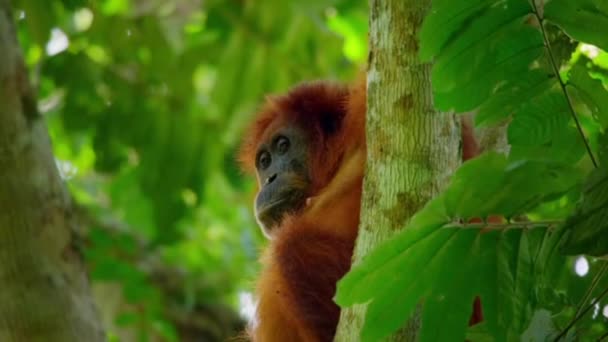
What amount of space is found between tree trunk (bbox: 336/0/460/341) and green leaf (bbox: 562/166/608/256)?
89 cm

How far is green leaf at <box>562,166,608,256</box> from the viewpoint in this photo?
8.26 ft

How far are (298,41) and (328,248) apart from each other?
15.4ft

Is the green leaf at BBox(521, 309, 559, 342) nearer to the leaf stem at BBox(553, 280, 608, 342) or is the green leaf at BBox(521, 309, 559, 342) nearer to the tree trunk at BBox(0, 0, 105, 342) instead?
the leaf stem at BBox(553, 280, 608, 342)

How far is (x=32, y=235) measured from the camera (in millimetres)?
4824

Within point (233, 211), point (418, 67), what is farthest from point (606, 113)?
point (233, 211)

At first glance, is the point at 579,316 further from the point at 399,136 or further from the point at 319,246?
the point at 319,246

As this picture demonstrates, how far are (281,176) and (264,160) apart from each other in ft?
1.45

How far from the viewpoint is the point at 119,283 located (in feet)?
28.1

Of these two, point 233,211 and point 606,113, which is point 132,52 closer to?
point 233,211

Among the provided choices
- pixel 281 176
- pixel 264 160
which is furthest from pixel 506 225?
pixel 264 160

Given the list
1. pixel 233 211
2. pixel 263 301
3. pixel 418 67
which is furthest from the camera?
pixel 233 211

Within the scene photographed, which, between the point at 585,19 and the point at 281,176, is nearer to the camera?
the point at 585,19

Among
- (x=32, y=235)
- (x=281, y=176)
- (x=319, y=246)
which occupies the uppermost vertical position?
(x=281, y=176)

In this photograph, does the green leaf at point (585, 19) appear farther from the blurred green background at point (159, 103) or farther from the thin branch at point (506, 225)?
the blurred green background at point (159, 103)
